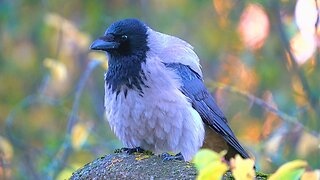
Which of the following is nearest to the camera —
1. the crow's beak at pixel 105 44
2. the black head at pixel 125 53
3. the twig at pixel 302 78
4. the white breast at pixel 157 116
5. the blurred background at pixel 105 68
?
the white breast at pixel 157 116

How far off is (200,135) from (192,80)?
45 cm

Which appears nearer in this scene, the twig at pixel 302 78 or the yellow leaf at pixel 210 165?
the yellow leaf at pixel 210 165

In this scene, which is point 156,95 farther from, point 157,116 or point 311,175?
point 311,175

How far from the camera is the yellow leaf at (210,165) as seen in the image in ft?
10.0

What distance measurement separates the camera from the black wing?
6109 mm

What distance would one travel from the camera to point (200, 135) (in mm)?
6023

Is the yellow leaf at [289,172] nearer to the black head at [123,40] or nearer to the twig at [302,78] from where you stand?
the black head at [123,40]

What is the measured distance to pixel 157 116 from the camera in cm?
576

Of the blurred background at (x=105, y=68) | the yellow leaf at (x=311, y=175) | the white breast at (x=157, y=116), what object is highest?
the blurred background at (x=105, y=68)

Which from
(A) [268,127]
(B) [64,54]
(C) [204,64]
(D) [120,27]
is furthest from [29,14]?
(D) [120,27]

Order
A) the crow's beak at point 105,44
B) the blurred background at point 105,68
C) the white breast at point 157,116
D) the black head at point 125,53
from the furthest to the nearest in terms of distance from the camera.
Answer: the blurred background at point 105,68 → the crow's beak at point 105,44 → the black head at point 125,53 → the white breast at point 157,116

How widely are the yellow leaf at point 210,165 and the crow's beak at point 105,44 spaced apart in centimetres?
293

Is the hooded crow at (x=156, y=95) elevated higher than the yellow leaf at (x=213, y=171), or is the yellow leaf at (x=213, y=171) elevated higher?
the hooded crow at (x=156, y=95)

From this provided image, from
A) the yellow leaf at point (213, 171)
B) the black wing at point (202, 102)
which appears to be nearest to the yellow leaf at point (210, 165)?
the yellow leaf at point (213, 171)
